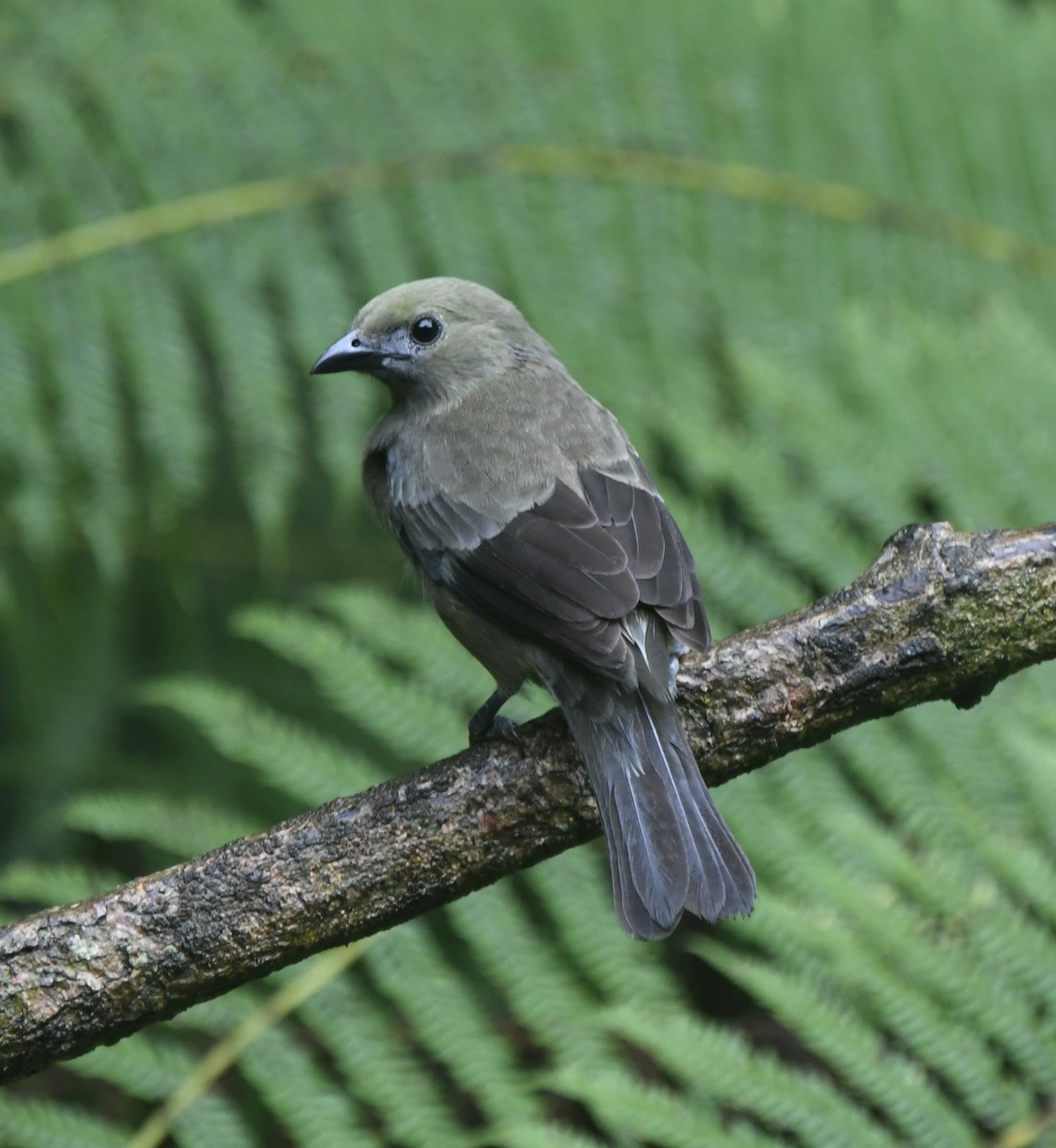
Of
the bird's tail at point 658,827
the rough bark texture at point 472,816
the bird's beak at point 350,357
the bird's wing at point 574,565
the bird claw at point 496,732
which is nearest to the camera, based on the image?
the rough bark texture at point 472,816

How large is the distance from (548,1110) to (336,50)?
335 cm

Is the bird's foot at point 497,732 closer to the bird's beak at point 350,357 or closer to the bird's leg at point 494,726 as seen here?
the bird's leg at point 494,726

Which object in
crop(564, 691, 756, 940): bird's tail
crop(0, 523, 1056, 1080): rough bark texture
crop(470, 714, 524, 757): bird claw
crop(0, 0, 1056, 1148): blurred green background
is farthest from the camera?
crop(0, 0, 1056, 1148): blurred green background

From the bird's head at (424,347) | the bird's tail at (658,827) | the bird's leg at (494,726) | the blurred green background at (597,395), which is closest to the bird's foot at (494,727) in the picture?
the bird's leg at (494,726)

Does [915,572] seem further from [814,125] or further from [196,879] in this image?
[814,125]

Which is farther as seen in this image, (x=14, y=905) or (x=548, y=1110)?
(x=14, y=905)

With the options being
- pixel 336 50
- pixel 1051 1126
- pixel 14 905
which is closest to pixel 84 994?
pixel 1051 1126

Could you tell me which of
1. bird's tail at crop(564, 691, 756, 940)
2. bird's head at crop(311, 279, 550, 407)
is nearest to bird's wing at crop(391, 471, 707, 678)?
bird's tail at crop(564, 691, 756, 940)

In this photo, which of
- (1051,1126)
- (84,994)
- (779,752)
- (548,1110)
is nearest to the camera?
(84,994)

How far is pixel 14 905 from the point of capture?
470cm

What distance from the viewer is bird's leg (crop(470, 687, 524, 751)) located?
2.73 meters

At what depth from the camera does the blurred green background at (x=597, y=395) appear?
320 cm

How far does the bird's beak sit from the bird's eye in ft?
0.28

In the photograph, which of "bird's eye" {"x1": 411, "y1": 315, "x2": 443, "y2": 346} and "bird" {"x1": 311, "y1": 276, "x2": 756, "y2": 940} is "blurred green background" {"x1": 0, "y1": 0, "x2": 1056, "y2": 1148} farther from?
"bird's eye" {"x1": 411, "y1": 315, "x2": 443, "y2": 346}
